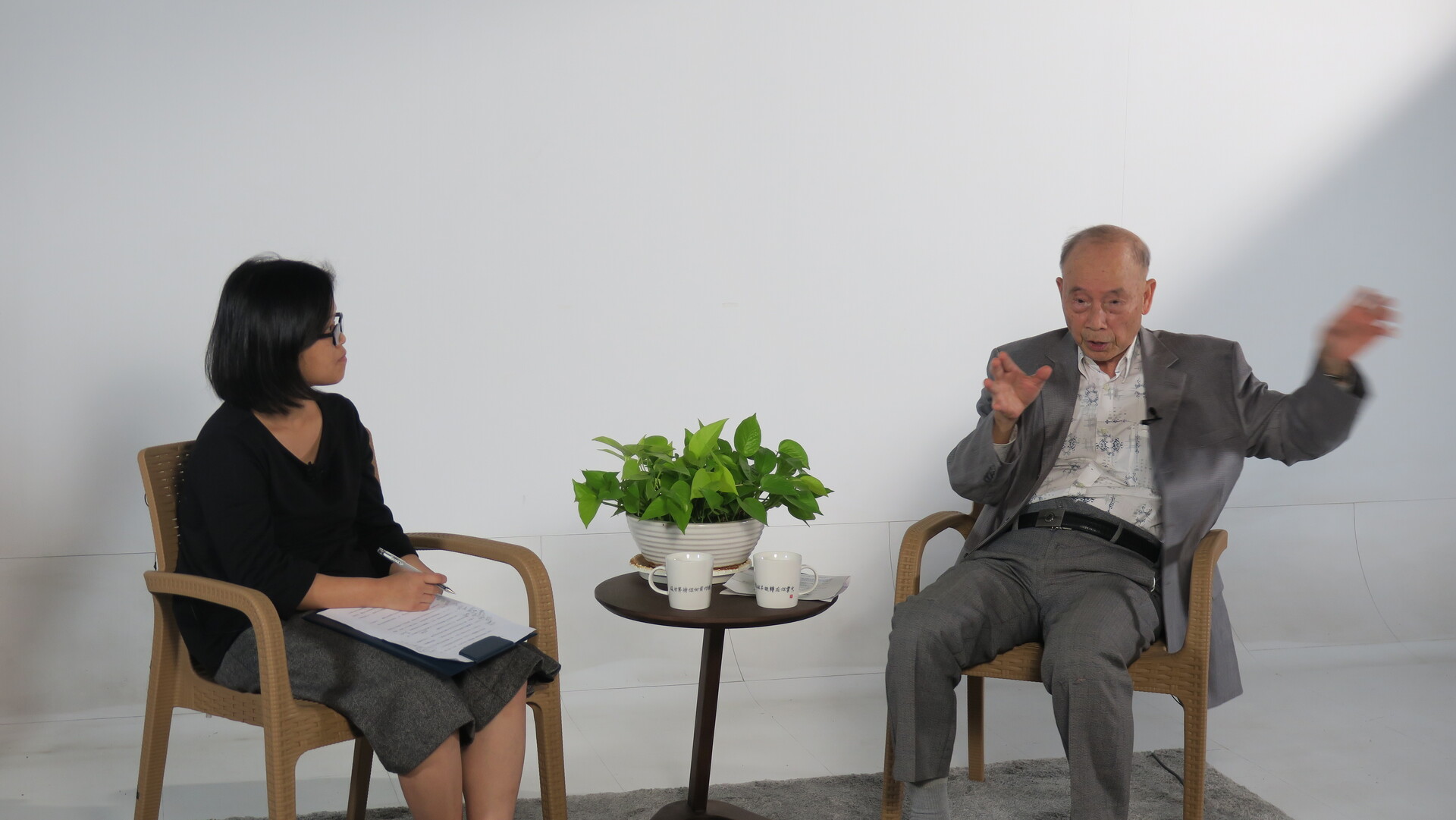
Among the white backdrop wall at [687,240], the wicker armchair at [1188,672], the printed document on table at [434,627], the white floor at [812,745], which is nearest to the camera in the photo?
the printed document on table at [434,627]

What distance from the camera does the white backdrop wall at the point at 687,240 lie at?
281cm

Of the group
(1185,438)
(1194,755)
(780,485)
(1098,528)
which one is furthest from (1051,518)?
(780,485)

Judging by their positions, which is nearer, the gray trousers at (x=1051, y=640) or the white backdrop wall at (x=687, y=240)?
the gray trousers at (x=1051, y=640)

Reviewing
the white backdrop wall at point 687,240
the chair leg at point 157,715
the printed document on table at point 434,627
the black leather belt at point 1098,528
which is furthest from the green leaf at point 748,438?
the white backdrop wall at point 687,240

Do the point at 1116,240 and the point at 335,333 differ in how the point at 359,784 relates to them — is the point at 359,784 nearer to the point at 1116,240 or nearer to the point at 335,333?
the point at 335,333

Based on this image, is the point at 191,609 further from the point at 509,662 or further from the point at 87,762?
the point at 87,762

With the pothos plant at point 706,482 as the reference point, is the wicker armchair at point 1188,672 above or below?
below

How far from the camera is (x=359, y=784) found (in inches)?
80.5

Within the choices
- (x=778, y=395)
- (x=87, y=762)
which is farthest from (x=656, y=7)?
→ (x=87, y=762)

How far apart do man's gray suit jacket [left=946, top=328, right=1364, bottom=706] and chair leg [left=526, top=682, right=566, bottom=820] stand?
0.90m

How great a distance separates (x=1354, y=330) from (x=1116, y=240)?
18.1 inches

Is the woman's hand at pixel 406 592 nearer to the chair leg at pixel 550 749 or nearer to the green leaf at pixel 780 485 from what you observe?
the chair leg at pixel 550 749

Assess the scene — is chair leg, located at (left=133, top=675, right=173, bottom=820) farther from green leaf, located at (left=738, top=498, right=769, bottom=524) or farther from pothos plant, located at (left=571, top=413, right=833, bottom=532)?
green leaf, located at (left=738, top=498, right=769, bottom=524)

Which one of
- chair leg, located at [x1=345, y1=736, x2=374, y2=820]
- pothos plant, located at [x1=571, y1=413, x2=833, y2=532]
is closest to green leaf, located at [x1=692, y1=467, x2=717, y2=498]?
pothos plant, located at [x1=571, y1=413, x2=833, y2=532]
